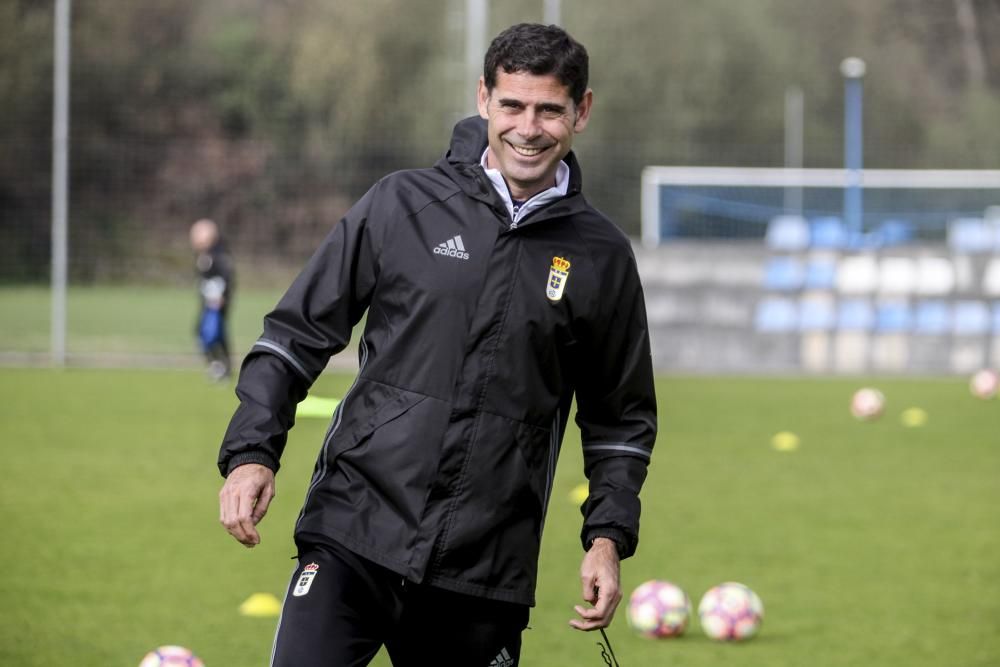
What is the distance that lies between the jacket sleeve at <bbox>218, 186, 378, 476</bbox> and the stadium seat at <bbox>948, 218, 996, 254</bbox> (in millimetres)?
19042

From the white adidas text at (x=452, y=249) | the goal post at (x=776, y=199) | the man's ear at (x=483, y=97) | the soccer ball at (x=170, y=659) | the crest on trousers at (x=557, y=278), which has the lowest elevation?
the soccer ball at (x=170, y=659)

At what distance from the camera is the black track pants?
12.0ft

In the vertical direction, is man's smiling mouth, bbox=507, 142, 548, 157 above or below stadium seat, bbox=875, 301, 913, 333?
above

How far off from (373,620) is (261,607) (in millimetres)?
3811

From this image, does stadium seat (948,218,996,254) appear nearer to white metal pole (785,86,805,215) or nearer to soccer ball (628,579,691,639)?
soccer ball (628,579,691,639)

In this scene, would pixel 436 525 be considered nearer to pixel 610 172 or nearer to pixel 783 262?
pixel 783 262

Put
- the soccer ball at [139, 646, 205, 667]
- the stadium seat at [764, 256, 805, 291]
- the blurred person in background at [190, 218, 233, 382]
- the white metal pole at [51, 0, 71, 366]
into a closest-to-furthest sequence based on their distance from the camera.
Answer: the soccer ball at [139, 646, 205, 667]
the blurred person in background at [190, 218, 233, 382]
the white metal pole at [51, 0, 71, 366]
the stadium seat at [764, 256, 805, 291]

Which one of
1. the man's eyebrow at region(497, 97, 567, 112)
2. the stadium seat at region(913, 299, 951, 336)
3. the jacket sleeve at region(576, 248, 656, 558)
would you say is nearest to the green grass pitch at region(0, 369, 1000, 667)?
the jacket sleeve at region(576, 248, 656, 558)

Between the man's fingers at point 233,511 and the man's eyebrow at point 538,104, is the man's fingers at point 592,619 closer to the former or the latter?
the man's fingers at point 233,511

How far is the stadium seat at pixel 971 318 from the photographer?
21672mm

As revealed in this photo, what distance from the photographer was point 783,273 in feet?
72.1

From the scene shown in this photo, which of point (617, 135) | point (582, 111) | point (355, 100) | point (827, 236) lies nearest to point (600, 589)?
point (582, 111)

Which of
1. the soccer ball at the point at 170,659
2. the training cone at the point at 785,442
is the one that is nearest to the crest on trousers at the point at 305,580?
the soccer ball at the point at 170,659

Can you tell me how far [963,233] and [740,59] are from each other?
2775 centimetres
